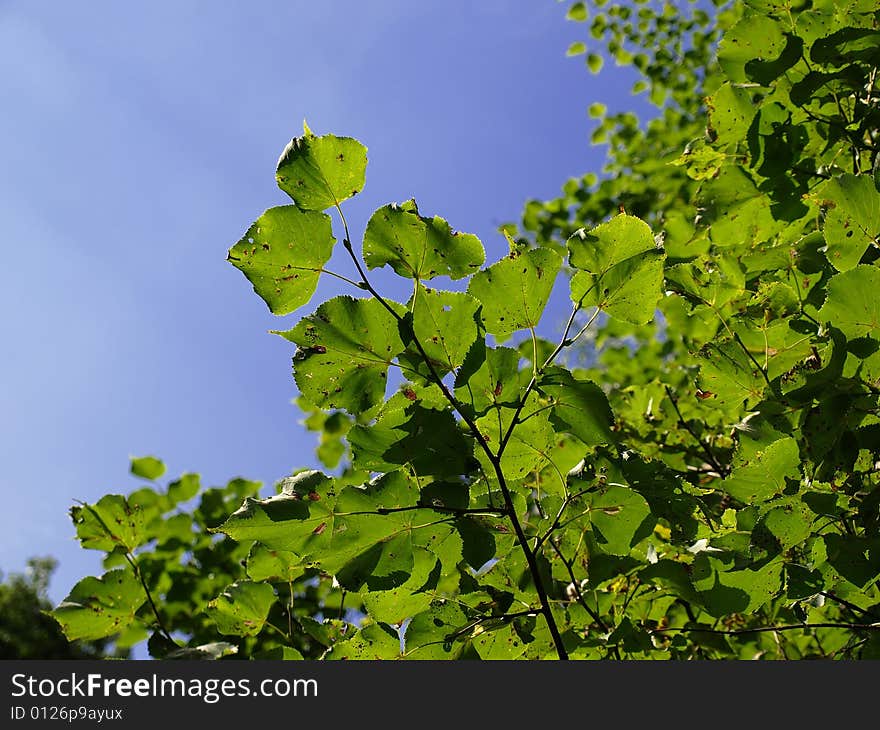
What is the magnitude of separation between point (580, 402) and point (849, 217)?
588 millimetres

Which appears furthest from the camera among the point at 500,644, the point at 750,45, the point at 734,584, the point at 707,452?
the point at 707,452

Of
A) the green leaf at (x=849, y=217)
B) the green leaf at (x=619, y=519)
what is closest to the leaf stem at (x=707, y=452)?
the green leaf at (x=849, y=217)

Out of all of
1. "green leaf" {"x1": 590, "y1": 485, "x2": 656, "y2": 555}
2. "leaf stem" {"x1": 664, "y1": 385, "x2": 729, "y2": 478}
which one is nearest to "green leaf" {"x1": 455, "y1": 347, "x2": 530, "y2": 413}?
"green leaf" {"x1": 590, "y1": 485, "x2": 656, "y2": 555}

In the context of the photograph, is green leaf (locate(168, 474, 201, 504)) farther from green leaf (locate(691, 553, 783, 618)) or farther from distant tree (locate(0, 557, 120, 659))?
distant tree (locate(0, 557, 120, 659))

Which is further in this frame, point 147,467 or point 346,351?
point 147,467

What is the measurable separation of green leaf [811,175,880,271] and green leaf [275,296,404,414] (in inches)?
30.2

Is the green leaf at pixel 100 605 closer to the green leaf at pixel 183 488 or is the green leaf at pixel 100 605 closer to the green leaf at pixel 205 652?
the green leaf at pixel 205 652

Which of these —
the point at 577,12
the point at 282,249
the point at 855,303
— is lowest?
the point at 855,303

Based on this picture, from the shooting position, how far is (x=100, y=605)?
156cm

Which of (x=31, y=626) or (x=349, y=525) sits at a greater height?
(x=31, y=626)

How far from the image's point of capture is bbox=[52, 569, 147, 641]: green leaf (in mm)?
1521

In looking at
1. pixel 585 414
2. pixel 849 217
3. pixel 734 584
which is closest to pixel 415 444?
pixel 585 414

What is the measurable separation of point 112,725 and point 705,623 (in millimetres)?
1336

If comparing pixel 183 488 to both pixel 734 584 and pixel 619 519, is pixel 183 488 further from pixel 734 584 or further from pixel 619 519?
pixel 734 584
